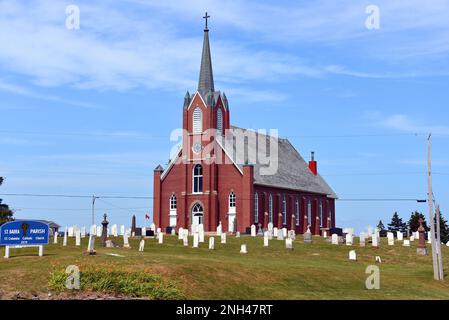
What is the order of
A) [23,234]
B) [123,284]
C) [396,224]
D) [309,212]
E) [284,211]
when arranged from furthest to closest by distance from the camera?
[396,224] < [309,212] < [284,211] < [23,234] < [123,284]

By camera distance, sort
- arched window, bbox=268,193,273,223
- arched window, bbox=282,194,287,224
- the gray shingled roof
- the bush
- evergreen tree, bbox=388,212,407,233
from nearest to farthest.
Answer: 1. the bush
2. the gray shingled roof
3. arched window, bbox=268,193,273,223
4. arched window, bbox=282,194,287,224
5. evergreen tree, bbox=388,212,407,233

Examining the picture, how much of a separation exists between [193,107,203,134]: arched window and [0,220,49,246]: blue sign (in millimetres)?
35836

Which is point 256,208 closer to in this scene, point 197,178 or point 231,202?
point 231,202

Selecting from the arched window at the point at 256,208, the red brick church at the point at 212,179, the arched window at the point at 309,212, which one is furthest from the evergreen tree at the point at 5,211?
the arched window at the point at 309,212

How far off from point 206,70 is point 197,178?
438 inches

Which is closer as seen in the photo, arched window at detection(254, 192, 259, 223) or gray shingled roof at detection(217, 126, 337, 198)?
arched window at detection(254, 192, 259, 223)

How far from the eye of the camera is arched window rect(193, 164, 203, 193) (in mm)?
65562

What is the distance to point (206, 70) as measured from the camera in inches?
2653

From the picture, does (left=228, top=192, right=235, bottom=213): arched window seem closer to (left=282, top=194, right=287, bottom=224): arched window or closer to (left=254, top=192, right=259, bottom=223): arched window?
(left=254, top=192, right=259, bottom=223): arched window

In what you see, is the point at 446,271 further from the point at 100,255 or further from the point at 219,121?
the point at 219,121

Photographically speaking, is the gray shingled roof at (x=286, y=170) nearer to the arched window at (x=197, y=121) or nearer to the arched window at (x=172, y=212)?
A: the arched window at (x=197, y=121)

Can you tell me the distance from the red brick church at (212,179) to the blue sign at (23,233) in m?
32.6

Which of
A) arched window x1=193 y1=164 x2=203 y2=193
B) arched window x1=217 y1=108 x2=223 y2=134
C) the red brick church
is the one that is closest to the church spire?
the red brick church

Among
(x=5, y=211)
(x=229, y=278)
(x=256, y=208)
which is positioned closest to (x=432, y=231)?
(x=229, y=278)
